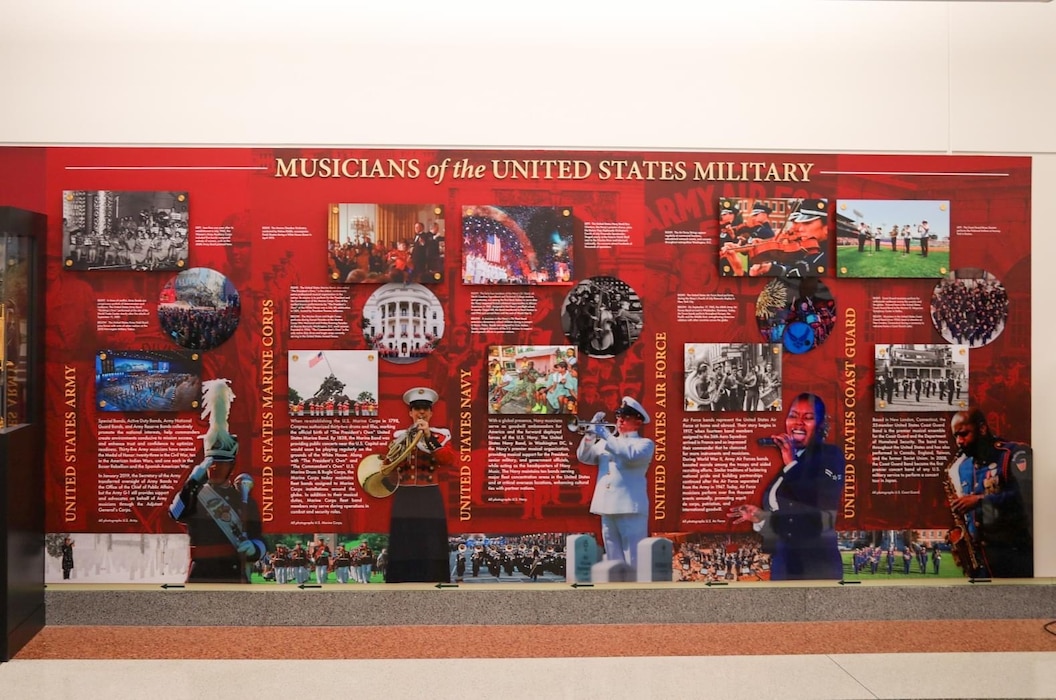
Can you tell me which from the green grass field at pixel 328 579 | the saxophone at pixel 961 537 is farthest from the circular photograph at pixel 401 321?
the saxophone at pixel 961 537

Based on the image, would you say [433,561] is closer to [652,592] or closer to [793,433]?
[652,592]

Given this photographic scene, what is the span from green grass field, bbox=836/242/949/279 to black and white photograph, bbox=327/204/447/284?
68.9 inches

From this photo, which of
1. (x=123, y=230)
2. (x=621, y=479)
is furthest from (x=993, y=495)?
(x=123, y=230)

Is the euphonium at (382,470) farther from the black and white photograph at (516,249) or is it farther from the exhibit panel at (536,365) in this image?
the black and white photograph at (516,249)

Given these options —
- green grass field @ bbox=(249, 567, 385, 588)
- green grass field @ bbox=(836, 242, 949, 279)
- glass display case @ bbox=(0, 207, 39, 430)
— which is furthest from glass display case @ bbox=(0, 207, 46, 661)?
green grass field @ bbox=(836, 242, 949, 279)

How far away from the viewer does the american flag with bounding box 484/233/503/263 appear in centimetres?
401

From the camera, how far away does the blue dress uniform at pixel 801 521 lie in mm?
4094

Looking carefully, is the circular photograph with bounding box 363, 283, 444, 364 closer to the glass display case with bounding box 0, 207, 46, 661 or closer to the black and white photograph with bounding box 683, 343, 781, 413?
the black and white photograph with bounding box 683, 343, 781, 413

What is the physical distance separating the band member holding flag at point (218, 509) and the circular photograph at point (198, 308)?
0.70 feet

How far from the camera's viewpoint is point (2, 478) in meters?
3.60

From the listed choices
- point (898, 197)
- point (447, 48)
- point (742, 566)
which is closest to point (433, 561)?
point (742, 566)

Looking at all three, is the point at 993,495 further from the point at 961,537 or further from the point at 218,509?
the point at 218,509

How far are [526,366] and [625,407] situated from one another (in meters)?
0.47

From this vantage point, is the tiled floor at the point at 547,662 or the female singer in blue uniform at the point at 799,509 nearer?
the tiled floor at the point at 547,662
